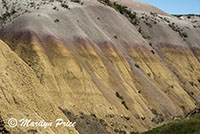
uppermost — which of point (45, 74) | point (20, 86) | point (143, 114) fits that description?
point (20, 86)

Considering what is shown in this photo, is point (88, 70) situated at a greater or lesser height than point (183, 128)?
lesser

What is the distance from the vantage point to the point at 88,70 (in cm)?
3862

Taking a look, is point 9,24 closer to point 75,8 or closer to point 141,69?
point 75,8

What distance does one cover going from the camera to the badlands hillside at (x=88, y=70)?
24.9m

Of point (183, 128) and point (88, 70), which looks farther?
point (88, 70)

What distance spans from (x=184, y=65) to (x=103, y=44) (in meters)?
18.5

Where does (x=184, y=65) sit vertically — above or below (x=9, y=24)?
below

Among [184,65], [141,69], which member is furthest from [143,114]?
[184,65]

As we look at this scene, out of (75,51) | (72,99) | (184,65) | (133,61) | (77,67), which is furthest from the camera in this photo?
(184,65)

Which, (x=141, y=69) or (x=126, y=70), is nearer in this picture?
(x=126, y=70)

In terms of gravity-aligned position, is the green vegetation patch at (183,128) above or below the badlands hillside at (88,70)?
above

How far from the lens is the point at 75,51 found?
39812 millimetres

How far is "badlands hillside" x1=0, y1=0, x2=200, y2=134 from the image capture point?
24922mm

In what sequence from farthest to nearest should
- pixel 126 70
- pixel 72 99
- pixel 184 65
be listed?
pixel 184 65 → pixel 126 70 → pixel 72 99
